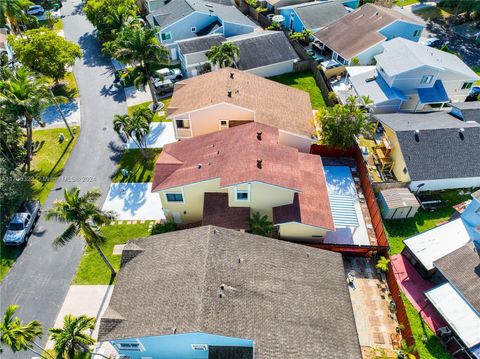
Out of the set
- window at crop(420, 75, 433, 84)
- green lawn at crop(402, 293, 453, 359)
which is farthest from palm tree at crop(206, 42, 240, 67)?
green lawn at crop(402, 293, 453, 359)

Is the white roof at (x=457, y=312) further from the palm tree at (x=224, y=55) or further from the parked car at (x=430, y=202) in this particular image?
the palm tree at (x=224, y=55)

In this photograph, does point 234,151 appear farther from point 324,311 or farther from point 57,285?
point 57,285

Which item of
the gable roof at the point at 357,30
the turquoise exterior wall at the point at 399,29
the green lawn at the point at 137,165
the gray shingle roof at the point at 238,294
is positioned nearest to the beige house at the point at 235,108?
the green lawn at the point at 137,165

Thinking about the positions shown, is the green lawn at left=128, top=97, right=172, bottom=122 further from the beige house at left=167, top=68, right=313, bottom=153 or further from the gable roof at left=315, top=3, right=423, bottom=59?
the gable roof at left=315, top=3, right=423, bottom=59

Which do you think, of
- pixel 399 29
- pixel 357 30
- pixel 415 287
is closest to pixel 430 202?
pixel 415 287

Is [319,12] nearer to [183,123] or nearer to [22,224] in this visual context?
[183,123]

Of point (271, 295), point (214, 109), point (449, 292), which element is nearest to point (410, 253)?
point (449, 292)
